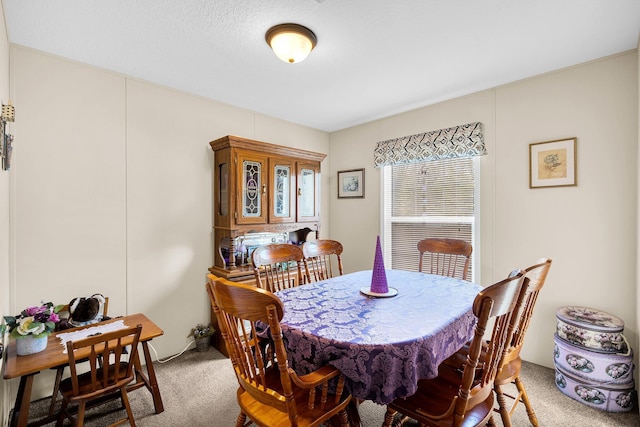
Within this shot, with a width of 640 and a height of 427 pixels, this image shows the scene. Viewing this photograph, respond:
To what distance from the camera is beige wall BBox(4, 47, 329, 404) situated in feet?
7.12

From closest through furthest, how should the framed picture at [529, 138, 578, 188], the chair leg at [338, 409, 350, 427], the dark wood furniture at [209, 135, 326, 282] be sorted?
the chair leg at [338, 409, 350, 427] < the framed picture at [529, 138, 578, 188] < the dark wood furniture at [209, 135, 326, 282]

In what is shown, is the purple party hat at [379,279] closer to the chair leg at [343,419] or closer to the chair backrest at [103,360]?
the chair leg at [343,419]

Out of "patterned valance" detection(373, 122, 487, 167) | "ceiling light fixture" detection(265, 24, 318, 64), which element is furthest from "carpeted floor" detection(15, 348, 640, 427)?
"ceiling light fixture" detection(265, 24, 318, 64)

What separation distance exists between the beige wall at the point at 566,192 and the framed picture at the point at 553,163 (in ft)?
0.16

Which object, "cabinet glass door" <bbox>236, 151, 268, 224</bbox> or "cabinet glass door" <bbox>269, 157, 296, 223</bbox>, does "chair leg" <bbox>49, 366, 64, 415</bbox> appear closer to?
"cabinet glass door" <bbox>236, 151, 268, 224</bbox>

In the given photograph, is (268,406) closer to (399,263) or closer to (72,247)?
(72,247)

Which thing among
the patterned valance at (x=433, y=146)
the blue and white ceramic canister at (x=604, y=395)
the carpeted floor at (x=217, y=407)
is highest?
the patterned valance at (x=433, y=146)

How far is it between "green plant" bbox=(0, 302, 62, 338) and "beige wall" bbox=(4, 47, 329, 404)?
509 mm

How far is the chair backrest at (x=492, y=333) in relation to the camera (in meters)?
1.08

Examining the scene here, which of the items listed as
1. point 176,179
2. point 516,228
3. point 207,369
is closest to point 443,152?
point 516,228

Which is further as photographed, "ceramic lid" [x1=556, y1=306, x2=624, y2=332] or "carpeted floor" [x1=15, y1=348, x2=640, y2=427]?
"ceramic lid" [x1=556, y1=306, x2=624, y2=332]

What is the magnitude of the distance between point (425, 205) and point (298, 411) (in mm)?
2687

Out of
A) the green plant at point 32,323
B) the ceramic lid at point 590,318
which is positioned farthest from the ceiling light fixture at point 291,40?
the ceramic lid at point 590,318

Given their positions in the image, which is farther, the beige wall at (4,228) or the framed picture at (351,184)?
the framed picture at (351,184)
